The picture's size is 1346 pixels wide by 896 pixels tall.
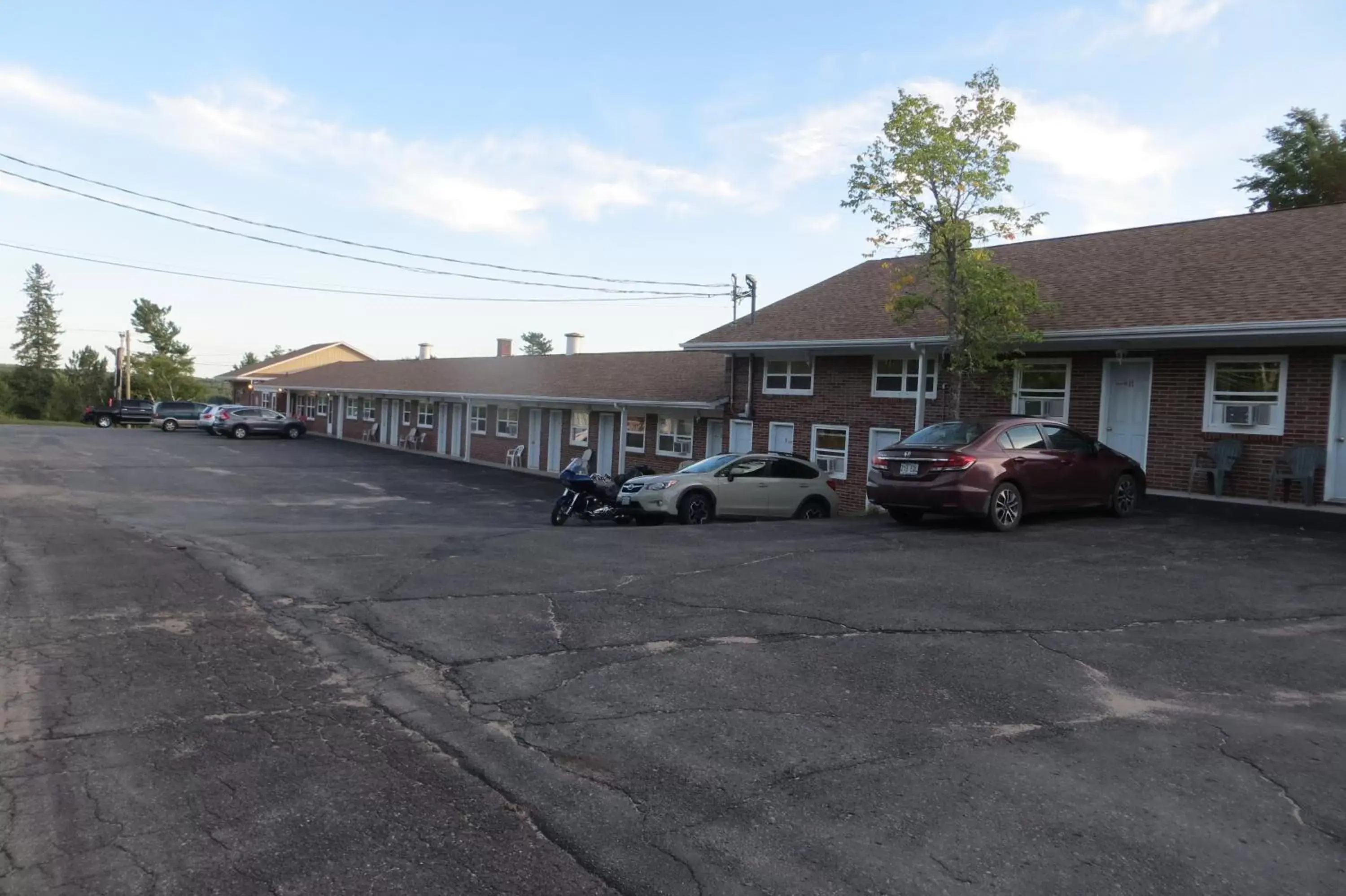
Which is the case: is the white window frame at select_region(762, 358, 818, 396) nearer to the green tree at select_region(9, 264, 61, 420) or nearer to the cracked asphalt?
the cracked asphalt

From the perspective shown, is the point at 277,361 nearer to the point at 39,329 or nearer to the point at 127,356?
the point at 127,356

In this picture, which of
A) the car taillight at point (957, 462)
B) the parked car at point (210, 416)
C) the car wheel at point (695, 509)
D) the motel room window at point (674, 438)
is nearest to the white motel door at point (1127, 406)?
the car taillight at point (957, 462)

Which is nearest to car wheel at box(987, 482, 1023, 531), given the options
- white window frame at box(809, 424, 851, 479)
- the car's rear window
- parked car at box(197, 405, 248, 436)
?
the car's rear window

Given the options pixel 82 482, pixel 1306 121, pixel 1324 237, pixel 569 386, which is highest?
pixel 1306 121

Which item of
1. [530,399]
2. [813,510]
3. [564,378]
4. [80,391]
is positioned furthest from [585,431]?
[80,391]

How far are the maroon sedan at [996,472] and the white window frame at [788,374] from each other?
30.8 feet

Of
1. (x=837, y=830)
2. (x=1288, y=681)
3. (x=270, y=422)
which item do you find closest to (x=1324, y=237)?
(x=1288, y=681)

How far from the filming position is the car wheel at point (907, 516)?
45.6 feet

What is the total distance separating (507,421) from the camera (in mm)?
35938

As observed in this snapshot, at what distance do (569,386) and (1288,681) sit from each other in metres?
28.0

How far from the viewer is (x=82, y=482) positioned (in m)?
22.7

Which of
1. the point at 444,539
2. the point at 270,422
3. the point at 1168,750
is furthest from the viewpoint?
the point at 270,422

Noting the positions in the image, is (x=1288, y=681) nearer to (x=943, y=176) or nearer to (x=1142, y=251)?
(x=943, y=176)

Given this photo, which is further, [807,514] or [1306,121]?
[1306,121]
